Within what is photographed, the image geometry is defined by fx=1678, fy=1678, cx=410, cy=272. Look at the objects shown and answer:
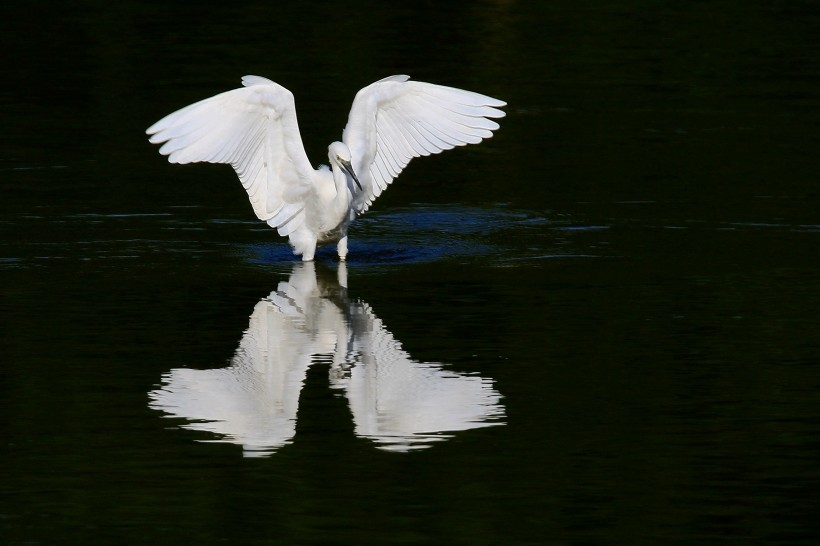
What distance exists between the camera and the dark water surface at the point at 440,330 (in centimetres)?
807

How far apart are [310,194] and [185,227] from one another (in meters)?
1.70

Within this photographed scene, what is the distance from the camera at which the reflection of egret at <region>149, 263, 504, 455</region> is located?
917 cm

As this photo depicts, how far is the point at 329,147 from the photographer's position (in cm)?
1328

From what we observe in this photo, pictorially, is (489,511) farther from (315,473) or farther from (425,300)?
(425,300)

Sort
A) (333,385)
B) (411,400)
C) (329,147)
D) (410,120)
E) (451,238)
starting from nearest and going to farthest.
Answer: (411,400)
(333,385)
(329,147)
(410,120)
(451,238)

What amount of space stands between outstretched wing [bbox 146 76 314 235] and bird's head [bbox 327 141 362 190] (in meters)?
0.26

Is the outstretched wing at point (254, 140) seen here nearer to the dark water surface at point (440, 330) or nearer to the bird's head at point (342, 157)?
the bird's head at point (342, 157)

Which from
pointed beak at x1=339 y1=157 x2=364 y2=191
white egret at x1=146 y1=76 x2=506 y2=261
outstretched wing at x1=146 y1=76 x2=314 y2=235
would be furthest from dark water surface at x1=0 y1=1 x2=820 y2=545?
pointed beak at x1=339 y1=157 x2=364 y2=191

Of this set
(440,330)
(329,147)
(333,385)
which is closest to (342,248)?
(329,147)

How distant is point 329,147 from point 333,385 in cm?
370

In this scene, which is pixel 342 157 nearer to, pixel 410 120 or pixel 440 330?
pixel 410 120

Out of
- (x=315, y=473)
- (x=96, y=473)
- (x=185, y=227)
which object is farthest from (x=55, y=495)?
Answer: (x=185, y=227)

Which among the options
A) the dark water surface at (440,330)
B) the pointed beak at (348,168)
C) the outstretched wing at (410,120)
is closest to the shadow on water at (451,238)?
the dark water surface at (440,330)

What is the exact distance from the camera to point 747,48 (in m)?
24.9
